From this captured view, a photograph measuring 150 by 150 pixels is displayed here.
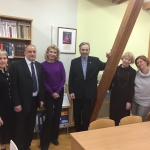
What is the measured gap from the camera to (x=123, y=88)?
2.77m

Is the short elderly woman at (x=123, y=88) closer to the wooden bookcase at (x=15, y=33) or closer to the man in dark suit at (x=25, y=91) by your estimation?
the man in dark suit at (x=25, y=91)

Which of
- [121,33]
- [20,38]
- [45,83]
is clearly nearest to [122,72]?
[121,33]

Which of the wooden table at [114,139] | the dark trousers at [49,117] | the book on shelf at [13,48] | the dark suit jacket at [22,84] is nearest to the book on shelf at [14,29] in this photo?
the book on shelf at [13,48]

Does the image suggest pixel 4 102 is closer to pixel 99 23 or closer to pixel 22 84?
pixel 22 84

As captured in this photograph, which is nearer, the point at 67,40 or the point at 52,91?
the point at 52,91

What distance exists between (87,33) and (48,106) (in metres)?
1.83

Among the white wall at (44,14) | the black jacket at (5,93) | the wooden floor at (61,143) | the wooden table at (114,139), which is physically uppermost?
the white wall at (44,14)

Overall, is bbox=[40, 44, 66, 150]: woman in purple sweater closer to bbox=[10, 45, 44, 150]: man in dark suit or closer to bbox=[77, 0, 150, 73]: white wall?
bbox=[10, 45, 44, 150]: man in dark suit

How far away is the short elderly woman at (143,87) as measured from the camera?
2.62 metres

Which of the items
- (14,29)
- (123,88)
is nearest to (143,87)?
(123,88)

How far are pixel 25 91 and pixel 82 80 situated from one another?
0.91 metres

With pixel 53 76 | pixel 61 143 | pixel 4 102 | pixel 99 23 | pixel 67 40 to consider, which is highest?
pixel 99 23

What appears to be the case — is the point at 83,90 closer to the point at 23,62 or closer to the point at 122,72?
the point at 122,72

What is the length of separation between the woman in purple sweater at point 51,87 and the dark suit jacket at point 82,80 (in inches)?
7.9
